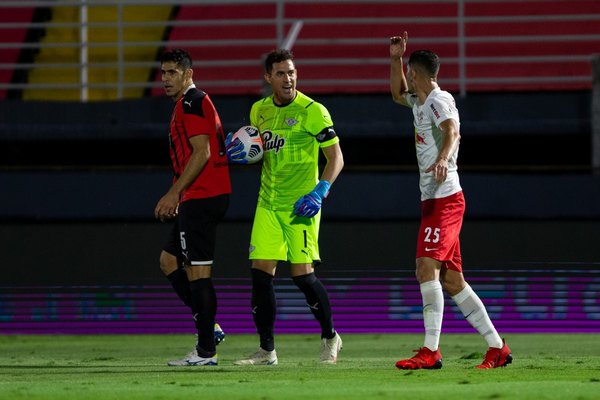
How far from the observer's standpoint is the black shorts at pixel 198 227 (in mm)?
8297

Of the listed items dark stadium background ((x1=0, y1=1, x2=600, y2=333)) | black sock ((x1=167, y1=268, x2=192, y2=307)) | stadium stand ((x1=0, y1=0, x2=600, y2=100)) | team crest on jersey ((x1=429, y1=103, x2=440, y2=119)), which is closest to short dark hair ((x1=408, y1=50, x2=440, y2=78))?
team crest on jersey ((x1=429, y1=103, x2=440, y2=119))

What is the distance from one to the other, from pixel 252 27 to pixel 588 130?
5.74 m

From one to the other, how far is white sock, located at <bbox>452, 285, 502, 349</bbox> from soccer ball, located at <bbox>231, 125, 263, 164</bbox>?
1653 mm

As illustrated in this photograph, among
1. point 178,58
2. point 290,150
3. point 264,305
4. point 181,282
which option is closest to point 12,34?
point 181,282

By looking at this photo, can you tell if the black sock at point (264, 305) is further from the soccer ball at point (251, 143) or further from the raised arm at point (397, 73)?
the raised arm at point (397, 73)

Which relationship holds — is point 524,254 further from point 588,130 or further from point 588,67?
point 588,67

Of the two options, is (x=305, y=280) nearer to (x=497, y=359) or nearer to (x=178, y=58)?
(x=497, y=359)

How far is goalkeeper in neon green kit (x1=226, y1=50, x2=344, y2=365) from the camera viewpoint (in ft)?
27.8

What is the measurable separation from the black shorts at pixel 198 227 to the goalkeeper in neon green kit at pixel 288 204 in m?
0.32

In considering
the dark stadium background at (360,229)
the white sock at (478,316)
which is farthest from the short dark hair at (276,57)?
the dark stadium background at (360,229)

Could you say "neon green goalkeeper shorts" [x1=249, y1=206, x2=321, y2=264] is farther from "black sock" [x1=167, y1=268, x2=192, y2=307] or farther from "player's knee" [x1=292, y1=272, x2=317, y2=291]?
"black sock" [x1=167, y1=268, x2=192, y2=307]

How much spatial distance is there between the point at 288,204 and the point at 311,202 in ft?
0.89

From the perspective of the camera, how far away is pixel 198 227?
8.30 metres

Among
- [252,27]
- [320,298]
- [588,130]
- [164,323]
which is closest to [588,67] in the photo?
[588,130]
